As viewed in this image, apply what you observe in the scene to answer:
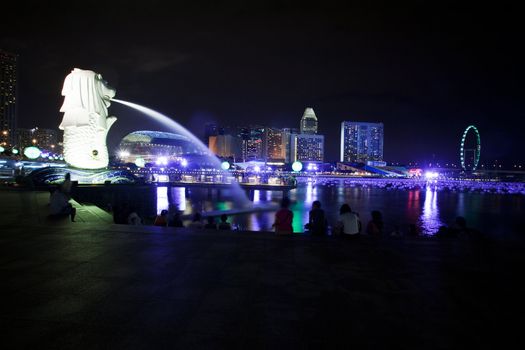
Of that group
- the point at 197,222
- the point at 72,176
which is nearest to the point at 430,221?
the point at 197,222

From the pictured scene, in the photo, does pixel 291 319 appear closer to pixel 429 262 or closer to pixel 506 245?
pixel 429 262

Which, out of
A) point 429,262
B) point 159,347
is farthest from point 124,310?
point 429,262

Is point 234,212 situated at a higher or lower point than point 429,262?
lower

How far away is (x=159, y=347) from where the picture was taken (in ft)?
12.1

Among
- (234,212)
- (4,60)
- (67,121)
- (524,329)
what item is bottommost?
(234,212)

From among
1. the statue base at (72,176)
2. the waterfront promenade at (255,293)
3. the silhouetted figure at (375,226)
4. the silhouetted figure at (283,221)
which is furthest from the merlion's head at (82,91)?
the silhouetted figure at (375,226)

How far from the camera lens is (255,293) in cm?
516

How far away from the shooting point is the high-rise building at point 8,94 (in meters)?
131

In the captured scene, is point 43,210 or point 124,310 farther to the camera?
point 43,210

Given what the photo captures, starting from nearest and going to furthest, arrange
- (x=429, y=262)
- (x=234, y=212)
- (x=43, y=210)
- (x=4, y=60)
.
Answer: (x=429, y=262) < (x=43, y=210) < (x=234, y=212) < (x=4, y=60)

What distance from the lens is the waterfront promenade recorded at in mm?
3947

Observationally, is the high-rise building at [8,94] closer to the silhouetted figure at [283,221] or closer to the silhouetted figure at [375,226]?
the silhouetted figure at [283,221]

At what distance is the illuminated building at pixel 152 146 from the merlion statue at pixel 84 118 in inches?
4565

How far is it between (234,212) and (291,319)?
3572 centimetres
